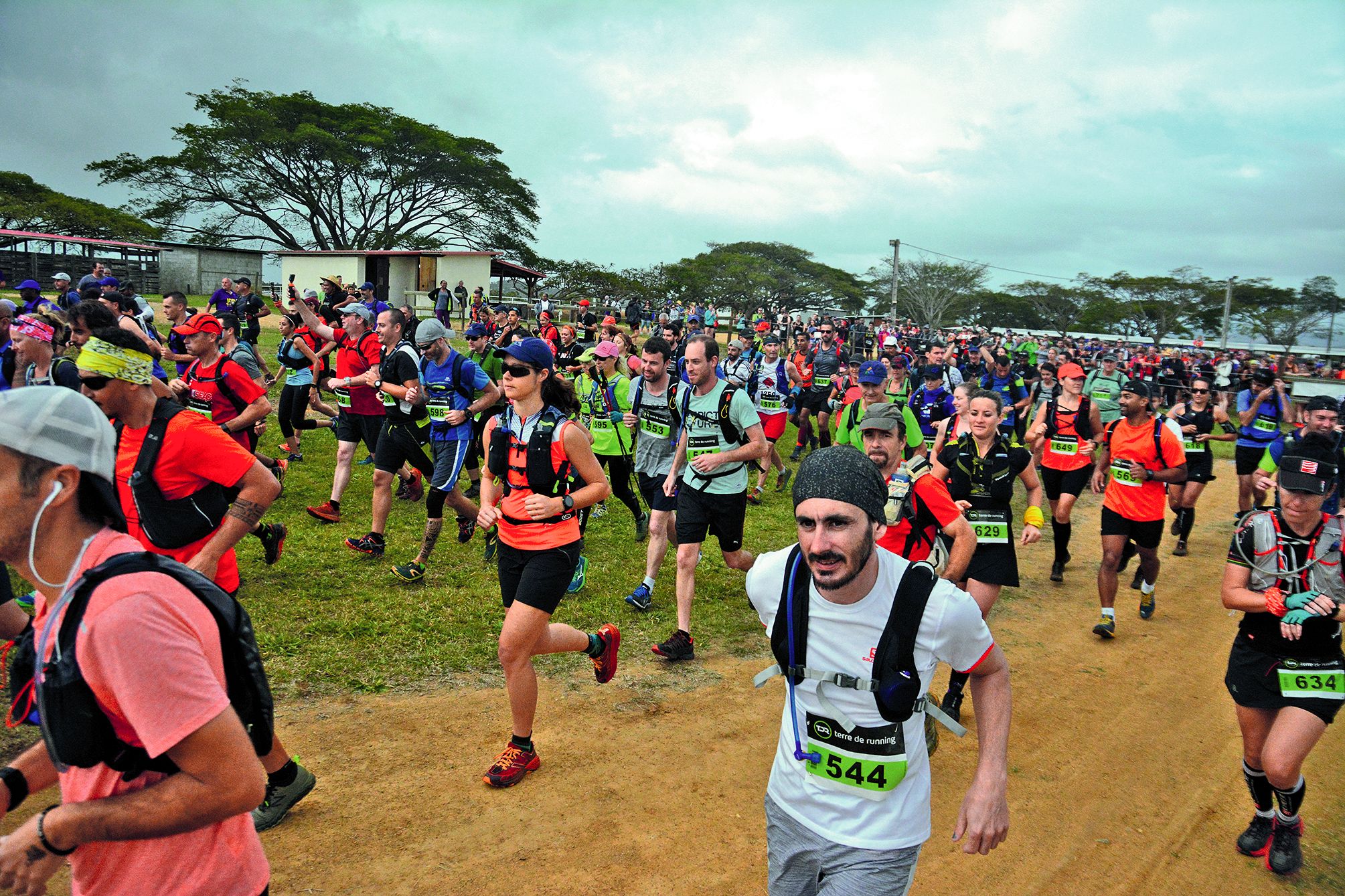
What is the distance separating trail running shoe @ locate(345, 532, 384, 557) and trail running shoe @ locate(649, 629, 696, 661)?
10.8 feet

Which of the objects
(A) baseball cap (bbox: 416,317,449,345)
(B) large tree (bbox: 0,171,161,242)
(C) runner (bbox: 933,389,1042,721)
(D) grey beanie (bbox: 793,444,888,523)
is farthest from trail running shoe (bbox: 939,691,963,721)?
(B) large tree (bbox: 0,171,161,242)

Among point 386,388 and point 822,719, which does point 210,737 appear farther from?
point 386,388

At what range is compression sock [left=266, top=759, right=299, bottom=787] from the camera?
4.01 m

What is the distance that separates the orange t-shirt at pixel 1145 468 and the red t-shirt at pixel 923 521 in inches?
138

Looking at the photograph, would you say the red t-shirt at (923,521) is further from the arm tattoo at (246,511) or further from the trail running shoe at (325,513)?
the trail running shoe at (325,513)

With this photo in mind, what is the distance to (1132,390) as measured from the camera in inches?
309

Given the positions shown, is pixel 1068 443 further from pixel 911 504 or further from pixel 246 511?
pixel 246 511

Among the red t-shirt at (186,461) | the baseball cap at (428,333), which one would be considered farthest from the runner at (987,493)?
the baseball cap at (428,333)

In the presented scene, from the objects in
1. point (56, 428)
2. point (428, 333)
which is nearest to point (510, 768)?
point (56, 428)

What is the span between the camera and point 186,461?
3.91 meters

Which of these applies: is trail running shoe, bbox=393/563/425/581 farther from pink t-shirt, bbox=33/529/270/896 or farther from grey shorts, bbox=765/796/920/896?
pink t-shirt, bbox=33/529/270/896

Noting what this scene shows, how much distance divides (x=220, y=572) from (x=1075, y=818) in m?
4.79

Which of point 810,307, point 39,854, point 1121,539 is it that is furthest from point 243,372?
point 810,307

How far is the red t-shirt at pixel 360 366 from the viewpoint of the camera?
29.7 ft
